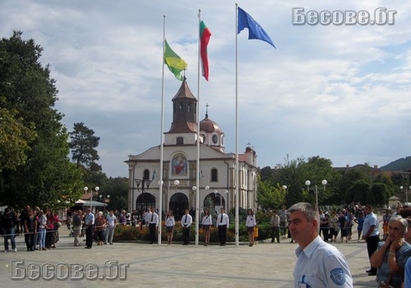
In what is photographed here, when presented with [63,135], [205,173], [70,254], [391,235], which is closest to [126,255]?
[70,254]

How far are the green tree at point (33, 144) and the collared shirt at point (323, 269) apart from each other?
104ft

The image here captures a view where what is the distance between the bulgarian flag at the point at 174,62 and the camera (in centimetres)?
2483

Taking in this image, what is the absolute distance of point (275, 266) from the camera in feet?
48.2

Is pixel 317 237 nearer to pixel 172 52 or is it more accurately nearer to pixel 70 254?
pixel 70 254

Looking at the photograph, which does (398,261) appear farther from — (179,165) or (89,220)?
(179,165)

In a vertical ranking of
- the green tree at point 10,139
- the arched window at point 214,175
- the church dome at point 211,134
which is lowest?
the green tree at point 10,139

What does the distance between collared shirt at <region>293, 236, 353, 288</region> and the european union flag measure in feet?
64.9

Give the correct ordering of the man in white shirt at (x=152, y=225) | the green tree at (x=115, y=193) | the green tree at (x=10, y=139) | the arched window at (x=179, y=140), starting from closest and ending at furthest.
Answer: the green tree at (x=10, y=139), the man in white shirt at (x=152, y=225), the arched window at (x=179, y=140), the green tree at (x=115, y=193)

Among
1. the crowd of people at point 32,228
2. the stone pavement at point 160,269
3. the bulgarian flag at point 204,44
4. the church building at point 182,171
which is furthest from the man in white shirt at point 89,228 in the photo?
the church building at point 182,171

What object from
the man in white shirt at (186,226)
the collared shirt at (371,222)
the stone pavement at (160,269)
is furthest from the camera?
the man in white shirt at (186,226)

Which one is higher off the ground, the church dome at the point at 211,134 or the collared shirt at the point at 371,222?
the church dome at the point at 211,134

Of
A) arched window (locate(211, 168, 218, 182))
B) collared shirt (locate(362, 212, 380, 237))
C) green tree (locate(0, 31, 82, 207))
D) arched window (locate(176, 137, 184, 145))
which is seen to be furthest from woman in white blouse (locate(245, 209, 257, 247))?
arched window (locate(176, 137, 184, 145))

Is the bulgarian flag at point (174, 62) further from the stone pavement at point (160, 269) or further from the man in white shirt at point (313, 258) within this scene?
the man in white shirt at point (313, 258)

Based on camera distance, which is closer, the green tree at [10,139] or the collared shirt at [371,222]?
the collared shirt at [371,222]
